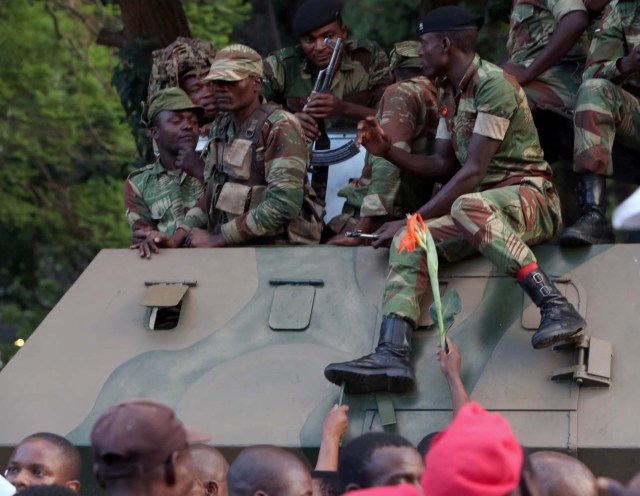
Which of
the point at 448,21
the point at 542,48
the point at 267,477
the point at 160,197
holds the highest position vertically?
the point at 448,21

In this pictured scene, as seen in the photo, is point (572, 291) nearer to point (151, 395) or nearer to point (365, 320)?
point (365, 320)

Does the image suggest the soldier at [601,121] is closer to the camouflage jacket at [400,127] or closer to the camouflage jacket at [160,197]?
the camouflage jacket at [400,127]

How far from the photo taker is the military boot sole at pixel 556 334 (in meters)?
6.40

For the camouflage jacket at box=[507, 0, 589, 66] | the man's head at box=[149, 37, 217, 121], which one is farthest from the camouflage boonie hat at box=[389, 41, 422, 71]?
the man's head at box=[149, 37, 217, 121]

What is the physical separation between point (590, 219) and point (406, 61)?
1.73m

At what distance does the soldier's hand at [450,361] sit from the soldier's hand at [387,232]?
0.75 metres

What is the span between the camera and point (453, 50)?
23.7 ft

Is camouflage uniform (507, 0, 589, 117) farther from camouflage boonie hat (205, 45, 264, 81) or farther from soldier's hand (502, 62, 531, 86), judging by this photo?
camouflage boonie hat (205, 45, 264, 81)

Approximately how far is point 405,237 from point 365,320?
2.52ft

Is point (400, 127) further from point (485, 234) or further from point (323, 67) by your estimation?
point (485, 234)

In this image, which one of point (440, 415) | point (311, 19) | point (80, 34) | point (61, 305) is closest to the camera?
point (440, 415)

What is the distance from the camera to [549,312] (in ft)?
21.4

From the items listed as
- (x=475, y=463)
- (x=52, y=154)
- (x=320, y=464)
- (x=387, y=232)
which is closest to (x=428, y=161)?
(x=387, y=232)

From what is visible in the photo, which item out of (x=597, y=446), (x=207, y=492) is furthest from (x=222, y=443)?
(x=597, y=446)
